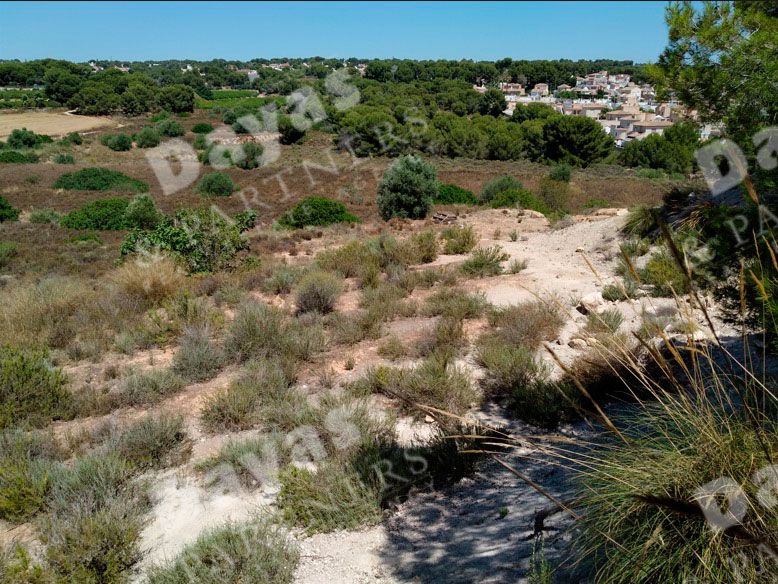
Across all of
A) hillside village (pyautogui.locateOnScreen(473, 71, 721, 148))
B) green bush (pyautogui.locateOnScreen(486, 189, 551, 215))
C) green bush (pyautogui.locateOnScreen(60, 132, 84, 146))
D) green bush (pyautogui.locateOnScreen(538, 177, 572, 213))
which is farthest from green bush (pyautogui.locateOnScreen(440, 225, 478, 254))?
green bush (pyautogui.locateOnScreen(60, 132, 84, 146))

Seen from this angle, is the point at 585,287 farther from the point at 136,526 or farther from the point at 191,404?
the point at 136,526

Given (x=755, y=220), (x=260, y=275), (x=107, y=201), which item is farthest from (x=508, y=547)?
(x=107, y=201)

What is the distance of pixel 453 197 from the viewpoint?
20984mm

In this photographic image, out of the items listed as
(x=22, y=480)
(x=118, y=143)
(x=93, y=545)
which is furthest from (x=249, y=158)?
(x=93, y=545)

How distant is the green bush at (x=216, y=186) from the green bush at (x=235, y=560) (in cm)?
2708

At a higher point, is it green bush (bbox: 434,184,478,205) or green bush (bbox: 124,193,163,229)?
green bush (bbox: 124,193,163,229)

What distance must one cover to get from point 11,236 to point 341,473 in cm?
1983

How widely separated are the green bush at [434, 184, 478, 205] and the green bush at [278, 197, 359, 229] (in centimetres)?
391

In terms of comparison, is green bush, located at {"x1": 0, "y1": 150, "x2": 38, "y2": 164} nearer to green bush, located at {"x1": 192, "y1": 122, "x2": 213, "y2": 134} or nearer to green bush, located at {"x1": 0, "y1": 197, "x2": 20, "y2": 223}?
green bush, located at {"x1": 192, "y1": 122, "x2": 213, "y2": 134}

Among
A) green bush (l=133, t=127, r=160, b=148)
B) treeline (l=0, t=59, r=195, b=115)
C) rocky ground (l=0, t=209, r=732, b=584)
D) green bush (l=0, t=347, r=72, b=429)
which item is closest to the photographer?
rocky ground (l=0, t=209, r=732, b=584)

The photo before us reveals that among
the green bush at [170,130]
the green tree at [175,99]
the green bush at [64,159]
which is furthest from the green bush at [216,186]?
the green tree at [175,99]

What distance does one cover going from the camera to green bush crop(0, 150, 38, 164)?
40.2 metres

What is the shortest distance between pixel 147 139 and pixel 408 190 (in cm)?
3985

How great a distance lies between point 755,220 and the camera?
3.11 meters
